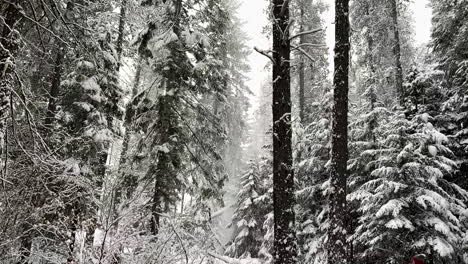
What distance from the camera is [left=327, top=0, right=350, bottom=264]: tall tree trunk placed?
6.76 meters

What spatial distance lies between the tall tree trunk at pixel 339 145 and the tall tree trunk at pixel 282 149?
876 mm

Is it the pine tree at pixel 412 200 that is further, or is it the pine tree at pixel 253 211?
the pine tree at pixel 253 211

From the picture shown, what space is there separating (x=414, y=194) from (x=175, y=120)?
8.08 metres

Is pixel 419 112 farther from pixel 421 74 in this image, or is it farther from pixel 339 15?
pixel 339 15

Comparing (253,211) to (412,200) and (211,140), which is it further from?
(412,200)

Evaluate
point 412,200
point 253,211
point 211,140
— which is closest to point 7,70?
point 211,140

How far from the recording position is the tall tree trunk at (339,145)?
676 centimetres

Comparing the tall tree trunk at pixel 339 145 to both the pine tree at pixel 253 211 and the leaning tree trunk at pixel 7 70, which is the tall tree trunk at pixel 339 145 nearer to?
the leaning tree trunk at pixel 7 70

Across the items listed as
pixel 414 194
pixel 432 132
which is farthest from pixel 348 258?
pixel 432 132

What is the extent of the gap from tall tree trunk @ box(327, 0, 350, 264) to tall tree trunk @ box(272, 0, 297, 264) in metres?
0.88

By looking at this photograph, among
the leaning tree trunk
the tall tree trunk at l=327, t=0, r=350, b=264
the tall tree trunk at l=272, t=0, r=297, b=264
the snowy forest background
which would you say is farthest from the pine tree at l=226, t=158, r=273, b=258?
the leaning tree trunk

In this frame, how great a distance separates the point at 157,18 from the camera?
11664mm

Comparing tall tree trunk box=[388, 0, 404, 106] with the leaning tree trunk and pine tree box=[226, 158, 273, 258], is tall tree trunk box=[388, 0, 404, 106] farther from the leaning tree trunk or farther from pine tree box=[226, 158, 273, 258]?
the leaning tree trunk

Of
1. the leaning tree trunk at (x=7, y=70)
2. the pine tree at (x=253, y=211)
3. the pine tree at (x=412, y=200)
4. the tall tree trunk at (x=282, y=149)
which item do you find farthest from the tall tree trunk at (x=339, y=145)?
the pine tree at (x=253, y=211)
